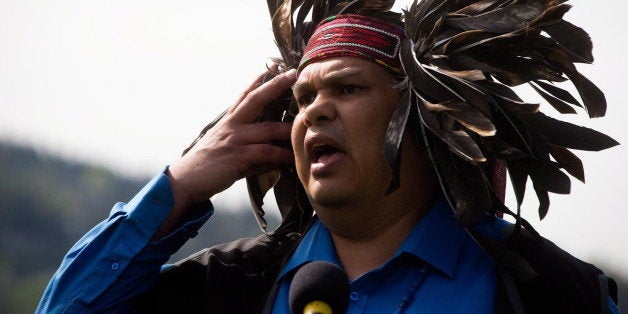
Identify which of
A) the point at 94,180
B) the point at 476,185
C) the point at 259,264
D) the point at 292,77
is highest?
the point at 292,77

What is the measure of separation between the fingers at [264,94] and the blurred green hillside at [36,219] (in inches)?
1171

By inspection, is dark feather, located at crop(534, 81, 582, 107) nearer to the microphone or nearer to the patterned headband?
the patterned headband

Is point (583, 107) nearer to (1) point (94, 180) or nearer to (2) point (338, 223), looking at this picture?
(2) point (338, 223)

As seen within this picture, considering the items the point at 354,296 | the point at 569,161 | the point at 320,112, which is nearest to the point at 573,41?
the point at 569,161

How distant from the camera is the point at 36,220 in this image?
39500 mm

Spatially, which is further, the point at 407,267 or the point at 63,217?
the point at 63,217

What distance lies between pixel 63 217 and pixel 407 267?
3672cm

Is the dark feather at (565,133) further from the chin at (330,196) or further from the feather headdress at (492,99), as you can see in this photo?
the chin at (330,196)

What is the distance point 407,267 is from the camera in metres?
4.48

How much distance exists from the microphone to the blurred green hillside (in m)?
31.3

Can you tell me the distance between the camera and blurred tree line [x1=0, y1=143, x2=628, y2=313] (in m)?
36.1

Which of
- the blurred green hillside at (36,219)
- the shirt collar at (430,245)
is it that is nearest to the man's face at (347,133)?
the shirt collar at (430,245)

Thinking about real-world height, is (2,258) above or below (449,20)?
below

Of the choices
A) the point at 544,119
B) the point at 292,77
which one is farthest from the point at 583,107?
the point at 292,77
